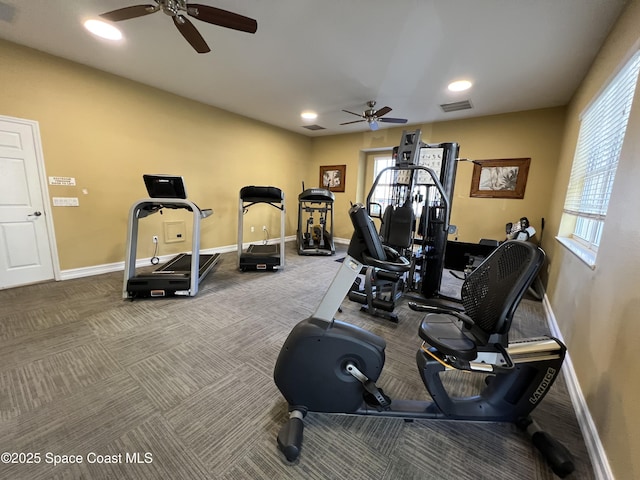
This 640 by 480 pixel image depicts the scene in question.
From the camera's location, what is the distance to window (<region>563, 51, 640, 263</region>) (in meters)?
1.84

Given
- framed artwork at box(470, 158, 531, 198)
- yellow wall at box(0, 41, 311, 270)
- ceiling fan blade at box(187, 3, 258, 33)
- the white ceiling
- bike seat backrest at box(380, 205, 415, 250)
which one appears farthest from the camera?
framed artwork at box(470, 158, 531, 198)

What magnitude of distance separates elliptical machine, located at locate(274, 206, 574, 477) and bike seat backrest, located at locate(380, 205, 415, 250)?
4.87 feet

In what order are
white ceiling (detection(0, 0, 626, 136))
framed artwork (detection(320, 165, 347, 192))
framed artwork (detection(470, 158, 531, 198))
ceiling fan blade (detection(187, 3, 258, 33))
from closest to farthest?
ceiling fan blade (detection(187, 3, 258, 33)) → white ceiling (detection(0, 0, 626, 136)) → framed artwork (detection(470, 158, 531, 198)) → framed artwork (detection(320, 165, 347, 192))

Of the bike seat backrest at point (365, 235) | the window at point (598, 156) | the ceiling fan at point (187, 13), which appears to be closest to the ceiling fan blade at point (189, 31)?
the ceiling fan at point (187, 13)

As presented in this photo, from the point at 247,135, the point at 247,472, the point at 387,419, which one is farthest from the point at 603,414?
the point at 247,135

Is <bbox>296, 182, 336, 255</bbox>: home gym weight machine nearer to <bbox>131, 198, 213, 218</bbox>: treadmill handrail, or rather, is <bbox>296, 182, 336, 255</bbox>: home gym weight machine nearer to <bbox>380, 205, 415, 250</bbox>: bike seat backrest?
<bbox>380, 205, 415, 250</bbox>: bike seat backrest

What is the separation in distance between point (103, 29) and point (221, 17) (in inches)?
62.1

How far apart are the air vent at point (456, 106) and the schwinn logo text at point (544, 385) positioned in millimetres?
3962

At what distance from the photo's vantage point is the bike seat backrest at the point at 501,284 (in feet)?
3.72

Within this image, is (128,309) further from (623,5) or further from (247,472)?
(623,5)

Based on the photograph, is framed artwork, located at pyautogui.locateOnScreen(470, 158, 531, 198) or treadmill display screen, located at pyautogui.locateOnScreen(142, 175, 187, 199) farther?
framed artwork, located at pyautogui.locateOnScreen(470, 158, 531, 198)

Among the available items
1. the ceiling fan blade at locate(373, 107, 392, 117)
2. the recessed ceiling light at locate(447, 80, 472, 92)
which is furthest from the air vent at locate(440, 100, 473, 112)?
the ceiling fan blade at locate(373, 107, 392, 117)

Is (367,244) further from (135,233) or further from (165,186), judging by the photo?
(135,233)

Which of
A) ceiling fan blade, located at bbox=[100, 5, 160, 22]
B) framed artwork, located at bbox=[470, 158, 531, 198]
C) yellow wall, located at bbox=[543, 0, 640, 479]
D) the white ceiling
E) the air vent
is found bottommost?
yellow wall, located at bbox=[543, 0, 640, 479]
